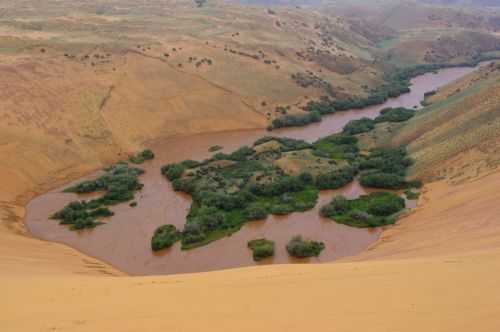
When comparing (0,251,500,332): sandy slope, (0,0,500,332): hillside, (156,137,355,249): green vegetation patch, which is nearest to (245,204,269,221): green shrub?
(156,137,355,249): green vegetation patch

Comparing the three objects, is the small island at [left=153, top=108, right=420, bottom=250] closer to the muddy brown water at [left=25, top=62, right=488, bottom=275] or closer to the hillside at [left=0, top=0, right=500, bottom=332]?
the muddy brown water at [left=25, top=62, right=488, bottom=275]

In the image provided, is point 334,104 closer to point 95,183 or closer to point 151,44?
point 151,44

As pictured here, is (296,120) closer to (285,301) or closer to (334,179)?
(334,179)

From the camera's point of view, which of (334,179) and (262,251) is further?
(334,179)

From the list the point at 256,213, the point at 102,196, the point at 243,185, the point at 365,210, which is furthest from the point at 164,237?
the point at 365,210

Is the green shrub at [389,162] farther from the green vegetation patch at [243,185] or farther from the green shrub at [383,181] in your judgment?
the green vegetation patch at [243,185]
